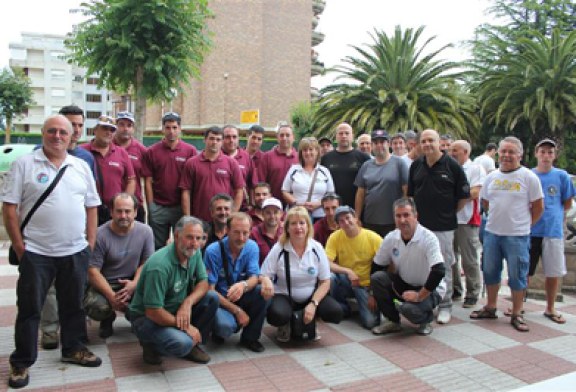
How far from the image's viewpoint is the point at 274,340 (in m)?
4.64

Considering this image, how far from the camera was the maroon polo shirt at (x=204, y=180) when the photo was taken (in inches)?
214

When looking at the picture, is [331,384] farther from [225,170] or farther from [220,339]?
[225,170]

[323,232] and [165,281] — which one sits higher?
[323,232]

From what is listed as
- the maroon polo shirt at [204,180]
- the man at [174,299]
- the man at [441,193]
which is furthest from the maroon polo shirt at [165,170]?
the man at [441,193]

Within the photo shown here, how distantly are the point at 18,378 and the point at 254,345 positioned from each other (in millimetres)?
1905

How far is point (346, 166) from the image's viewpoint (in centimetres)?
632

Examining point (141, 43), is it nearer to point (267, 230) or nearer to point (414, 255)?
point (267, 230)

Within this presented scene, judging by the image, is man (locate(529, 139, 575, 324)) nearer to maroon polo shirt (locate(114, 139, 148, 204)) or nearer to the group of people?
the group of people

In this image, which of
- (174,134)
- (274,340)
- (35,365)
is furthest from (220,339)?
(174,134)

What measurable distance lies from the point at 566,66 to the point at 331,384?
1934 cm

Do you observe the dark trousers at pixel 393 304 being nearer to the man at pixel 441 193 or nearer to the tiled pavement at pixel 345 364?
the tiled pavement at pixel 345 364

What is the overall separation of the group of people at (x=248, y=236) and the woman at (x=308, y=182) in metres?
0.02

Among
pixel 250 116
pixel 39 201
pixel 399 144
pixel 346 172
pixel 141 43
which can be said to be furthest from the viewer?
pixel 250 116

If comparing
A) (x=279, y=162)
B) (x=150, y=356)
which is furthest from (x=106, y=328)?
(x=279, y=162)
